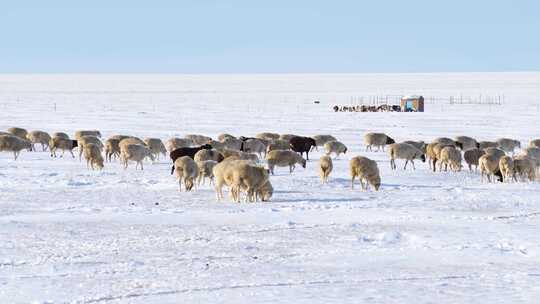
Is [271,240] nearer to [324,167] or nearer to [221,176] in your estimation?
[221,176]

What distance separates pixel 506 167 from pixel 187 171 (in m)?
8.22

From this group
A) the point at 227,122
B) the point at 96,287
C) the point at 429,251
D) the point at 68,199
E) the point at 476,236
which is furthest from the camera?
the point at 227,122

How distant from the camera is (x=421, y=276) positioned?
10.8 metres

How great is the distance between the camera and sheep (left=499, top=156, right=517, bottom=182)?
22.4 meters

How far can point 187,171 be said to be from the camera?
19.1 meters

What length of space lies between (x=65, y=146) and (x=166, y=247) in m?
17.8

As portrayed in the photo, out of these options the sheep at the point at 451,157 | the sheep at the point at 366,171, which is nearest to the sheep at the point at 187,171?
the sheep at the point at 366,171

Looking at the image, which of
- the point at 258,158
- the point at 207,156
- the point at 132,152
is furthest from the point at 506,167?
the point at 132,152

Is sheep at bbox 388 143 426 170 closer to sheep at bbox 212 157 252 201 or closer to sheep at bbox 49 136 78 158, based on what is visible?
sheep at bbox 212 157 252 201

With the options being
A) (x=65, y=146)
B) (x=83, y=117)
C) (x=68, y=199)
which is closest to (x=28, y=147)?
(x=65, y=146)

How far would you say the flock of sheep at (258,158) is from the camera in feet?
58.1

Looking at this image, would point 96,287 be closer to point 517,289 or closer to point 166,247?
point 166,247

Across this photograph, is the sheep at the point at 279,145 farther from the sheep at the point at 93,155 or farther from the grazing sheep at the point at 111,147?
the sheep at the point at 93,155

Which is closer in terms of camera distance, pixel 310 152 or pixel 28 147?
pixel 28 147
